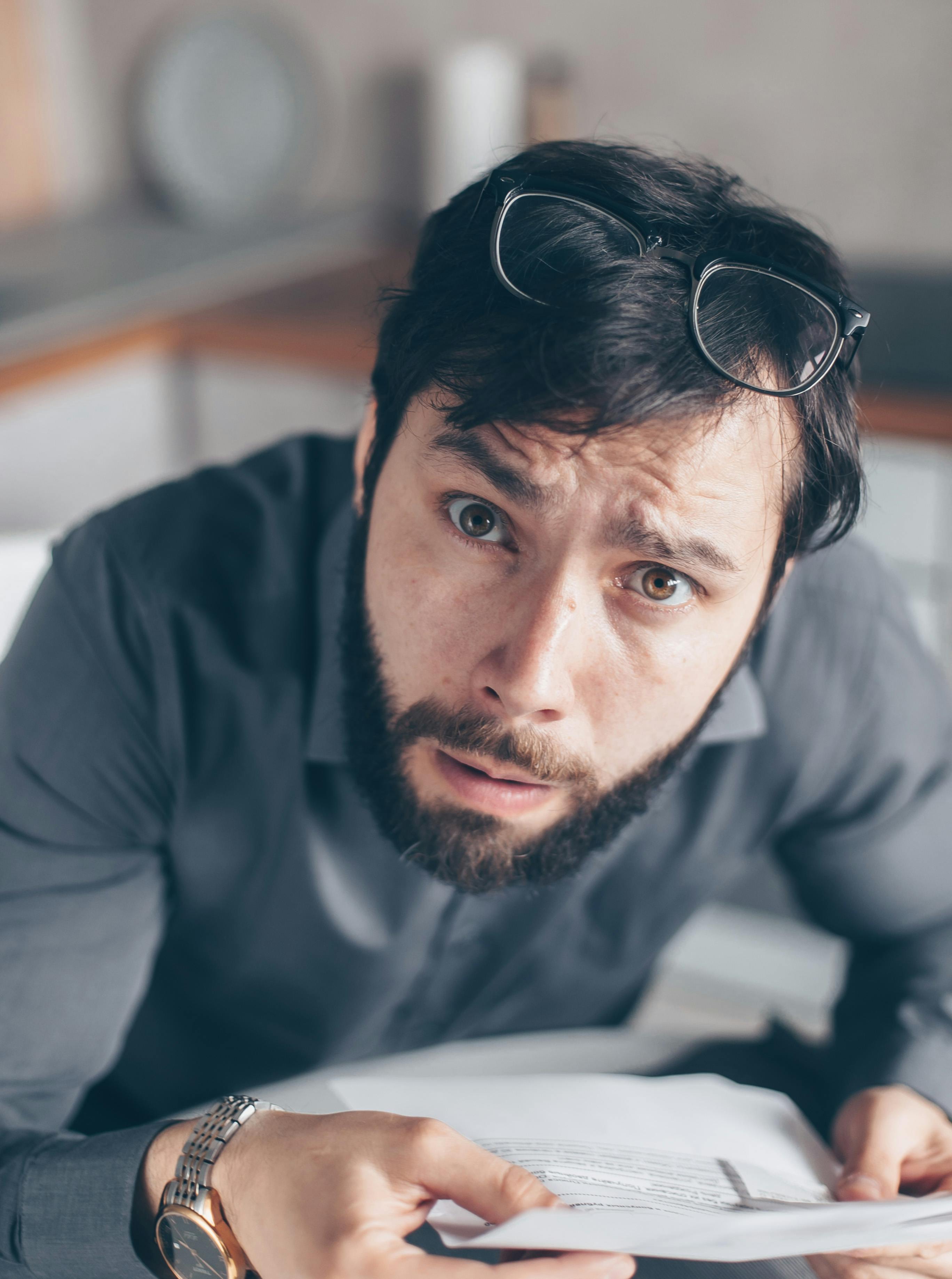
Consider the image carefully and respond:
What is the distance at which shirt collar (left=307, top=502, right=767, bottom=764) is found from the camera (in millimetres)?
799

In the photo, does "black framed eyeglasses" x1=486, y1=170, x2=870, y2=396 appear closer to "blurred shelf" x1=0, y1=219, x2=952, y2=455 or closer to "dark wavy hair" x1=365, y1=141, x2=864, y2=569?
"dark wavy hair" x1=365, y1=141, x2=864, y2=569

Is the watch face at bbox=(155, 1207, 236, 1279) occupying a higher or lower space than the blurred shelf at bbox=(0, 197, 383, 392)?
lower

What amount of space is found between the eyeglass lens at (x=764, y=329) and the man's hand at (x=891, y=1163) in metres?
0.50

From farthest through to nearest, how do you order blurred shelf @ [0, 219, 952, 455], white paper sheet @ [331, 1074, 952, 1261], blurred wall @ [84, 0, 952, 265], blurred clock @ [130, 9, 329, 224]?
blurred clock @ [130, 9, 329, 224] → blurred wall @ [84, 0, 952, 265] → blurred shelf @ [0, 219, 952, 455] → white paper sheet @ [331, 1074, 952, 1261]

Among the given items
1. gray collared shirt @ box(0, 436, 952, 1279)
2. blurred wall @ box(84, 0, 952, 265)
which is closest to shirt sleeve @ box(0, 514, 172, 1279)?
gray collared shirt @ box(0, 436, 952, 1279)

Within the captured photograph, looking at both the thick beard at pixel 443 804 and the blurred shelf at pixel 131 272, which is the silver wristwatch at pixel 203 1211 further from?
the blurred shelf at pixel 131 272

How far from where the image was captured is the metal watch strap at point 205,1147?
0.62 meters

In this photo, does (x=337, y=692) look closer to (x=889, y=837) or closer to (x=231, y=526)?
(x=231, y=526)

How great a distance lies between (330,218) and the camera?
2373 millimetres

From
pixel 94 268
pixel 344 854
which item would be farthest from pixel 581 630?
pixel 94 268

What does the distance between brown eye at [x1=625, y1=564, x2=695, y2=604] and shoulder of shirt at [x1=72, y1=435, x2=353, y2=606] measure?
0.29 meters

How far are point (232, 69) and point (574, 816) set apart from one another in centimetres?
215

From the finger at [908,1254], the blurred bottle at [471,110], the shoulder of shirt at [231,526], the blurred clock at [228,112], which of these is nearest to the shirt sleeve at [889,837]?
the finger at [908,1254]

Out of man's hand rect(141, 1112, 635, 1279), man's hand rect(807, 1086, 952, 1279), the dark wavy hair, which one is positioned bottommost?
man's hand rect(807, 1086, 952, 1279)
